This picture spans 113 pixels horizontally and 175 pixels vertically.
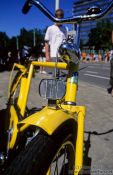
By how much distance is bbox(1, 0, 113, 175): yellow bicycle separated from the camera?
→ 1.97m

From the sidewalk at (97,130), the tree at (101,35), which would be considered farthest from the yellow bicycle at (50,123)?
the tree at (101,35)

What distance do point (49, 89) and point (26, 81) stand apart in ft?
2.12

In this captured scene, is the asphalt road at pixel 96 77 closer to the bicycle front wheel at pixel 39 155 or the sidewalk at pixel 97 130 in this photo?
the sidewalk at pixel 97 130

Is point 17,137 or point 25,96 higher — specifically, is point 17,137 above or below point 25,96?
below

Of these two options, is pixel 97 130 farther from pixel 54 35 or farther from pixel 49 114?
pixel 49 114

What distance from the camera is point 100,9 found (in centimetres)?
272

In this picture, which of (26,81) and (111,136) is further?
(111,136)

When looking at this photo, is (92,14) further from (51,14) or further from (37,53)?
(37,53)

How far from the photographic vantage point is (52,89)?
257 cm

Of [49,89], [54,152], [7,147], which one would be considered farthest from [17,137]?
[54,152]

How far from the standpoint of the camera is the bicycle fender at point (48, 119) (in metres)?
2.09

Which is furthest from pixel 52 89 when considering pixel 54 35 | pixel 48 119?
pixel 54 35

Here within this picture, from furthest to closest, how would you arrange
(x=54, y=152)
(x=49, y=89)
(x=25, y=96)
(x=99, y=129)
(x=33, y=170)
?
(x=99, y=129), (x=25, y=96), (x=49, y=89), (x=54, y=152), (x=33, y=170)

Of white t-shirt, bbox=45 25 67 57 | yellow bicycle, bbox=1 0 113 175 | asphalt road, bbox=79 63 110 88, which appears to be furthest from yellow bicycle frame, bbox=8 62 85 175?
asphalt road, bbox=79 63 110 88
